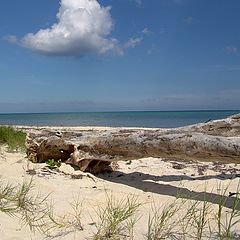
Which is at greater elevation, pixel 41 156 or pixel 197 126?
pixel 197 126

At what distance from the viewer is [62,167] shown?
6.02 m

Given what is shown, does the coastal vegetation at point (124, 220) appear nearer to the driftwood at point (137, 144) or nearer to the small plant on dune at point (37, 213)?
the small plant on dune at point (37, 213)

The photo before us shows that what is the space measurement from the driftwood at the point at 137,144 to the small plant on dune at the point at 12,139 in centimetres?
142

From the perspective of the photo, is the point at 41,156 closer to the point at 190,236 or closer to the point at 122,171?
the point at 122,171

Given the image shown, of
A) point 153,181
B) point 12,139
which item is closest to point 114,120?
point 12,139

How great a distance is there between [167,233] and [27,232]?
4.10ft

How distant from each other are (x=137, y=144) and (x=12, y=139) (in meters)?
4.23

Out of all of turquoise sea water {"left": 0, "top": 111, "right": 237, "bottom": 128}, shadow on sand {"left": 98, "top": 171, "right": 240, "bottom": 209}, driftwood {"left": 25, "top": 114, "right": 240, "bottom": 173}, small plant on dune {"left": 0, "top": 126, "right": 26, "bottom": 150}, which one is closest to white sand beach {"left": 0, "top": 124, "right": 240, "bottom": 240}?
shadow on sand {"left": 98, "top": 171, "right": 240, "bottom": 209}

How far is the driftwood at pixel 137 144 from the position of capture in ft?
14.8

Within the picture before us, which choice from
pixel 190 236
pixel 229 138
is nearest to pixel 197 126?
pixel 229 138

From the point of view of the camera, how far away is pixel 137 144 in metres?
5.25

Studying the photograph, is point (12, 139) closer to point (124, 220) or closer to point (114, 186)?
point (114, 186)

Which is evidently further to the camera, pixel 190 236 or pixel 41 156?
pixel 41 156

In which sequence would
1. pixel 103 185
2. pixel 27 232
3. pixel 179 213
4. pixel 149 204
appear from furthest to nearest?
pixel 103 185 → pixel 149 204 → pixel 179 213 → pixel 27 232
